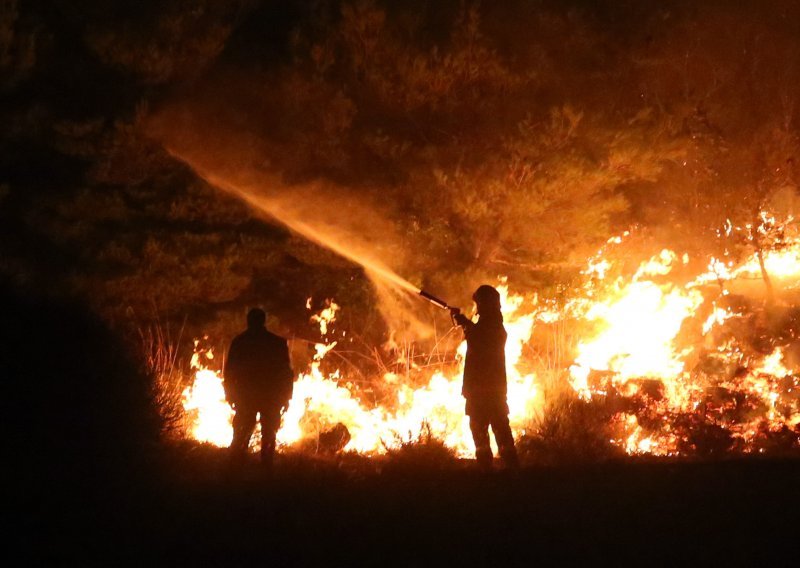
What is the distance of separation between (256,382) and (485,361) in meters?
2.33

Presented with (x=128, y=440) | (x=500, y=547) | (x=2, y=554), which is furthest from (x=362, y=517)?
(x=2, y=554)

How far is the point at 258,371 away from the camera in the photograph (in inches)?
343

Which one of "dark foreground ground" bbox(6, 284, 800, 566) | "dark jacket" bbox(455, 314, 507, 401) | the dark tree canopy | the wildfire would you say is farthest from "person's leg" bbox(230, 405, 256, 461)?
the dark tree canopy

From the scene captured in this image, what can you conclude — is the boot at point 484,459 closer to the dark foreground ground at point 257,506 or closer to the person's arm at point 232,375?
the dark foreground ground at point 257,506

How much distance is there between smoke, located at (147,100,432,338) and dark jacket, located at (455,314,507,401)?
4.19 m

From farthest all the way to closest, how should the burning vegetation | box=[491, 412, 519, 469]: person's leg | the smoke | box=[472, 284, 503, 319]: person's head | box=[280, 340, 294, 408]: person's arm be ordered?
the smoke < the burning vegetation < box=[280, 340, 294, 408]: person's arm < box=[472, 284, 503, 319]: person's head < box=[491, 412, 519, 469]: person's leg

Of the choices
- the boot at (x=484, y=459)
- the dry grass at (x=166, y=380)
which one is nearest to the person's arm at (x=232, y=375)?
the dry grass at (x=166, y=380)

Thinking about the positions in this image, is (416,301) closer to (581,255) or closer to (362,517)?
(581,255)

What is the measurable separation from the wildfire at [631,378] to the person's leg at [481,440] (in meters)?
1.19

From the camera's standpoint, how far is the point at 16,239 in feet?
40.4

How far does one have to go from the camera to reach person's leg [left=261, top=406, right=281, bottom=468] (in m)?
8.79

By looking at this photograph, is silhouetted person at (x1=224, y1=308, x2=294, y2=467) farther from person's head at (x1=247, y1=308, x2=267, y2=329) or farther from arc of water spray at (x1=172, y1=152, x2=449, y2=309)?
arc of water spray at (x1=172, y1=152, x2=449, y2=309)

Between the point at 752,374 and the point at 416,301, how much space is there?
5.11 metres

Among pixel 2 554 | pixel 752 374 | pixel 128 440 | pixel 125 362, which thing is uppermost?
pixel 752 374
